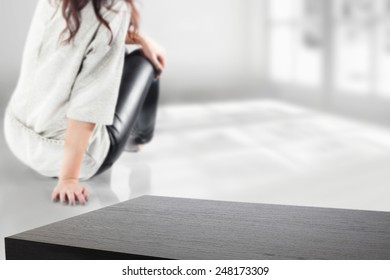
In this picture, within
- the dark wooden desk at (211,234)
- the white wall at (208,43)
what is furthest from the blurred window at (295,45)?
the dark wooden desk at (211,234)

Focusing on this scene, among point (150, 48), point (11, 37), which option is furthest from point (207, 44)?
point (11, 37)

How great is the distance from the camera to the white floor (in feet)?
4.43

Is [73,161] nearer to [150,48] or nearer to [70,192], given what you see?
[70,192]

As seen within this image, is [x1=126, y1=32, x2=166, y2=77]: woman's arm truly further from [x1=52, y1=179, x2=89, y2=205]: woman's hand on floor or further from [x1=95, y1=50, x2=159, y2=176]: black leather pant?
[x1=52, y1=179, x2=89, y2=205]: woman's hand on floor

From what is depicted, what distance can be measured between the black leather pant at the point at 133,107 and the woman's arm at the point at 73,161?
0.33ft

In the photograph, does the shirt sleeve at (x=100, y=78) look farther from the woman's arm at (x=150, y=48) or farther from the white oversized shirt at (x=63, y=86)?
the woman's arm at (x=150, y=48)

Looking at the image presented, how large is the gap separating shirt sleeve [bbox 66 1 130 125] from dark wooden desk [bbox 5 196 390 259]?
46cm

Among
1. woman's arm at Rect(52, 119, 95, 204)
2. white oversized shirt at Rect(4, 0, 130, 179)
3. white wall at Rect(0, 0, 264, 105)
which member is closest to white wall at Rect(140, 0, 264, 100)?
white wall at Rect(0, 0, 264, 105)

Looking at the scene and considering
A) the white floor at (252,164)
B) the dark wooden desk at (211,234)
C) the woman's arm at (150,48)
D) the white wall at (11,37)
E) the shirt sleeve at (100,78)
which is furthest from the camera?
the white wall at (11,37)

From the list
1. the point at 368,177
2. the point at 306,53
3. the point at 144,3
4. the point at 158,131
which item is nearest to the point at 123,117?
the point at 158,131

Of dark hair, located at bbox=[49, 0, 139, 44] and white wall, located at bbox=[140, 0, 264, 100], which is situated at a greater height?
dark hair, located at bbox=[49, 0, 139, 44]

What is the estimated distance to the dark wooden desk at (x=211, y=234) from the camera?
2.02ft

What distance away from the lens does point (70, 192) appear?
126cm

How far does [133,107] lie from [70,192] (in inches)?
10.3
